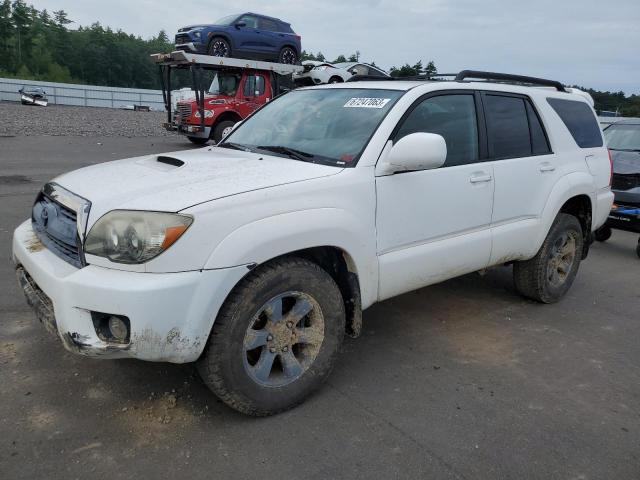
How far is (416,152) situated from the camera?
295cm

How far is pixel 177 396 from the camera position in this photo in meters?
2.96

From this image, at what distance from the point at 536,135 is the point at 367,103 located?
1636mm

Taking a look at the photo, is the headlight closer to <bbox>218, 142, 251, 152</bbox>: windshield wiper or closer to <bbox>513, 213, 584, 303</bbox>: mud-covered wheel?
<bbox>218, 142, 251, 152</bbox>: windshield wiper

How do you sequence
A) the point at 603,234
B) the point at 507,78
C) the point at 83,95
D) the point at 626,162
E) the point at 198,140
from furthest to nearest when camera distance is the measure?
the point at 83,95 < the point at 198,140 < the point at 603,234 < the point at 626,162 < the point at 507,78

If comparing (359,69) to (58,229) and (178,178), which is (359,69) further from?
(58,229)

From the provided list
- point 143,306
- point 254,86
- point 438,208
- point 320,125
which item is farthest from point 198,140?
point 143,306

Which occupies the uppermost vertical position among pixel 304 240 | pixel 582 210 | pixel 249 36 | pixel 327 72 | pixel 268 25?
pixel 268 25

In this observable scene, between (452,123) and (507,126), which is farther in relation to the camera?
(507,126)

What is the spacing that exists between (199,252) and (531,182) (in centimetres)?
282

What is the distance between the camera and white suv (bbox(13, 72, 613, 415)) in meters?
2.39

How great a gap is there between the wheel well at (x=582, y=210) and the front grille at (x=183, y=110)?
12.6m

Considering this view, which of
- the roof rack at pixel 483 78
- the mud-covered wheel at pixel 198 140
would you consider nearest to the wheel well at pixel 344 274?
the roof rack at pixel 483 78

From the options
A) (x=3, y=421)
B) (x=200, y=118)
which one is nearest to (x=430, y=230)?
(x=3, y=421)

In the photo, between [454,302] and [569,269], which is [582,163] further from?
[454,302]
